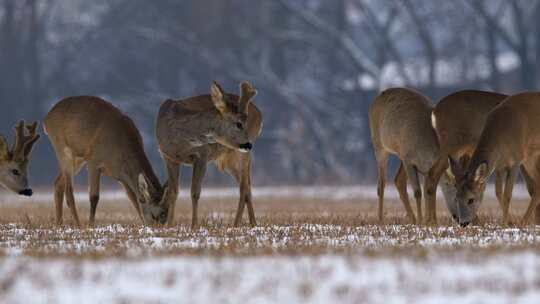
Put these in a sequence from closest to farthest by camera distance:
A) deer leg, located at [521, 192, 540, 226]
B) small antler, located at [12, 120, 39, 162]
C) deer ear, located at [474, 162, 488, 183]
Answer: deer ear, located at [474, 162, 488, 183] → deer leg, located at [521, 192, 540, 226] → small antler, located at [12, 120, 39, 162]

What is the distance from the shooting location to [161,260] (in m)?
8.99

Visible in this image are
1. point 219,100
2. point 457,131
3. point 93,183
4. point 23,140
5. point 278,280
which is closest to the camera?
point 278,280

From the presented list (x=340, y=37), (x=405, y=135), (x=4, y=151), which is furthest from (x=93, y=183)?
(x=340, y=37)

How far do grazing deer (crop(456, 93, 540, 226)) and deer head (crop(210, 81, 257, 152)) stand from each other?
2603 millimetres

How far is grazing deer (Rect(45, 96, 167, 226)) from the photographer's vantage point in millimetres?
14320

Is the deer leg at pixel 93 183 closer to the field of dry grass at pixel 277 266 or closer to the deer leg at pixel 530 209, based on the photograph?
the field of dry grass at pixel 277 266

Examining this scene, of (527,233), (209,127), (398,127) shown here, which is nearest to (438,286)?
(527,233)

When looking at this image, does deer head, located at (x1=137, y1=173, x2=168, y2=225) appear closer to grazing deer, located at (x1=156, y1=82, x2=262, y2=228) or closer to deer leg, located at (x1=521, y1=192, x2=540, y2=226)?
grazing deer, located at (x1=156, y1=82, x2=262, y2=228)

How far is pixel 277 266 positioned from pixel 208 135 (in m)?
6.06

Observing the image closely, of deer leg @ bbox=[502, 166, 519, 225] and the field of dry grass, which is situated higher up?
deer leg @ bbox=[502, 166, 519, 225]

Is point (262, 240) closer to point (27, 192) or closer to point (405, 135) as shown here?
point (405, 135)

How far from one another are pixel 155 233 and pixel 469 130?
4.66 m

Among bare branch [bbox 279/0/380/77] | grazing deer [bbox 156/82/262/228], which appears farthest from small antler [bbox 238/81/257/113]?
bare branch [bbox 279/0/380/77]

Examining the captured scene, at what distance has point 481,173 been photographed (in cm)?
1362
